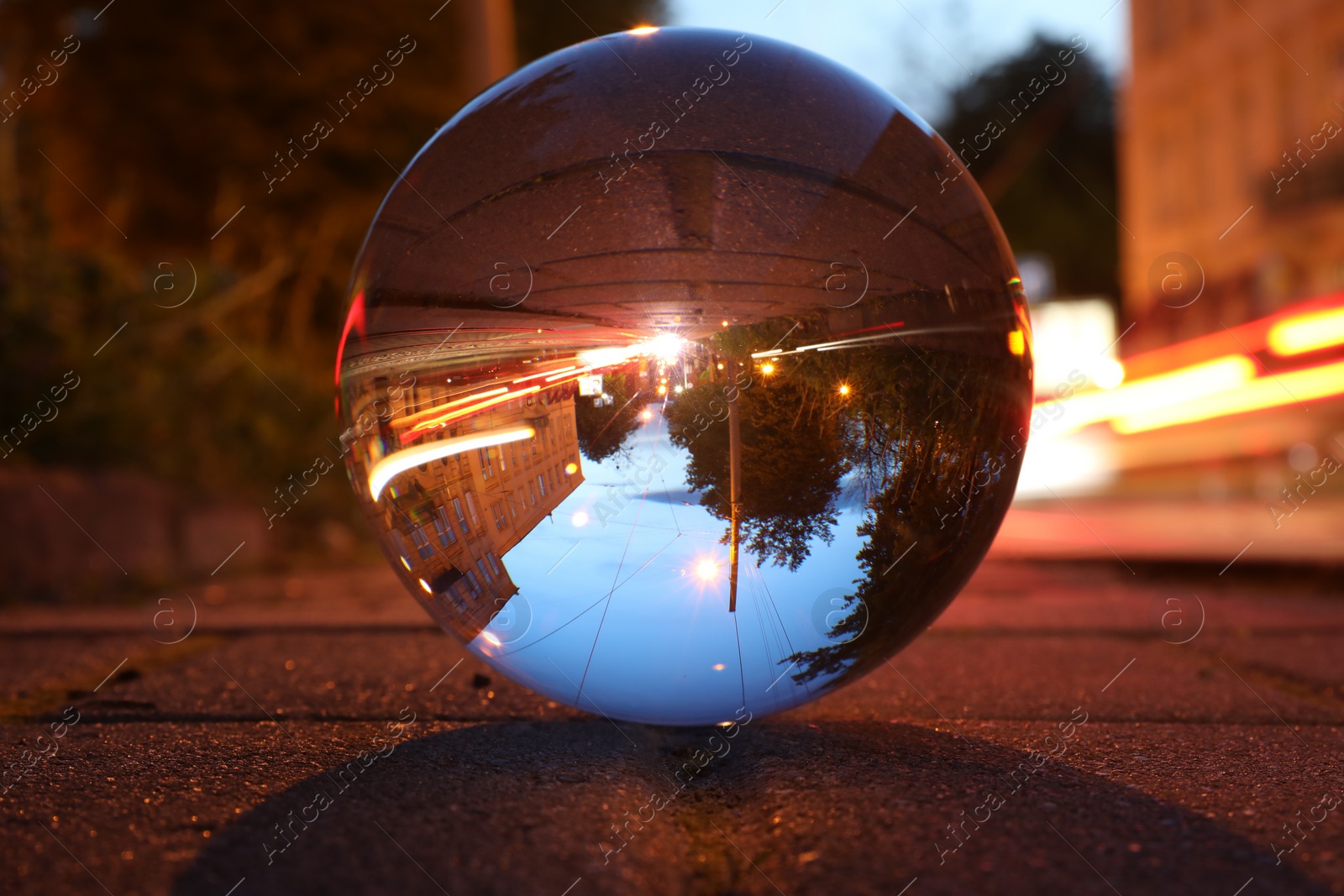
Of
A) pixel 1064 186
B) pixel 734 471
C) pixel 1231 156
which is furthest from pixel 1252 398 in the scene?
pixel 1064 186

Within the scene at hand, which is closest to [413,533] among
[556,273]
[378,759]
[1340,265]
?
[378,759]

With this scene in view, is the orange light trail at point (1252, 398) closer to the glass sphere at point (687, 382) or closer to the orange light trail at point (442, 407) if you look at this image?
the glass sphere at point (687, 382)

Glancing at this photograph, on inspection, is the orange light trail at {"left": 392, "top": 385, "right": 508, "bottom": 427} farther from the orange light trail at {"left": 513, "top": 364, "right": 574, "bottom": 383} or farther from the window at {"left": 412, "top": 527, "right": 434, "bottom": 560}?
the window at {"left": 412, "top": 527, "right": 434, "bottom": 560}

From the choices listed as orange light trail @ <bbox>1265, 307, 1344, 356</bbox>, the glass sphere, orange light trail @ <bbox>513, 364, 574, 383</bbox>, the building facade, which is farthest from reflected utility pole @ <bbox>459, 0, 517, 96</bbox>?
the building facade

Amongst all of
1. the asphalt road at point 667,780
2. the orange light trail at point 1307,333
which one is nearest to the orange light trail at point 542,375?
the asphalt road at point 667,780

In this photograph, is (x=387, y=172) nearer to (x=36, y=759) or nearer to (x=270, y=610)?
(x=270, y=610)

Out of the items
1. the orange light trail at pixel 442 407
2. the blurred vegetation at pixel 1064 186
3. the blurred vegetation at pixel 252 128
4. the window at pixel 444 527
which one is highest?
the blurred vegetation at pixel 1064 186
